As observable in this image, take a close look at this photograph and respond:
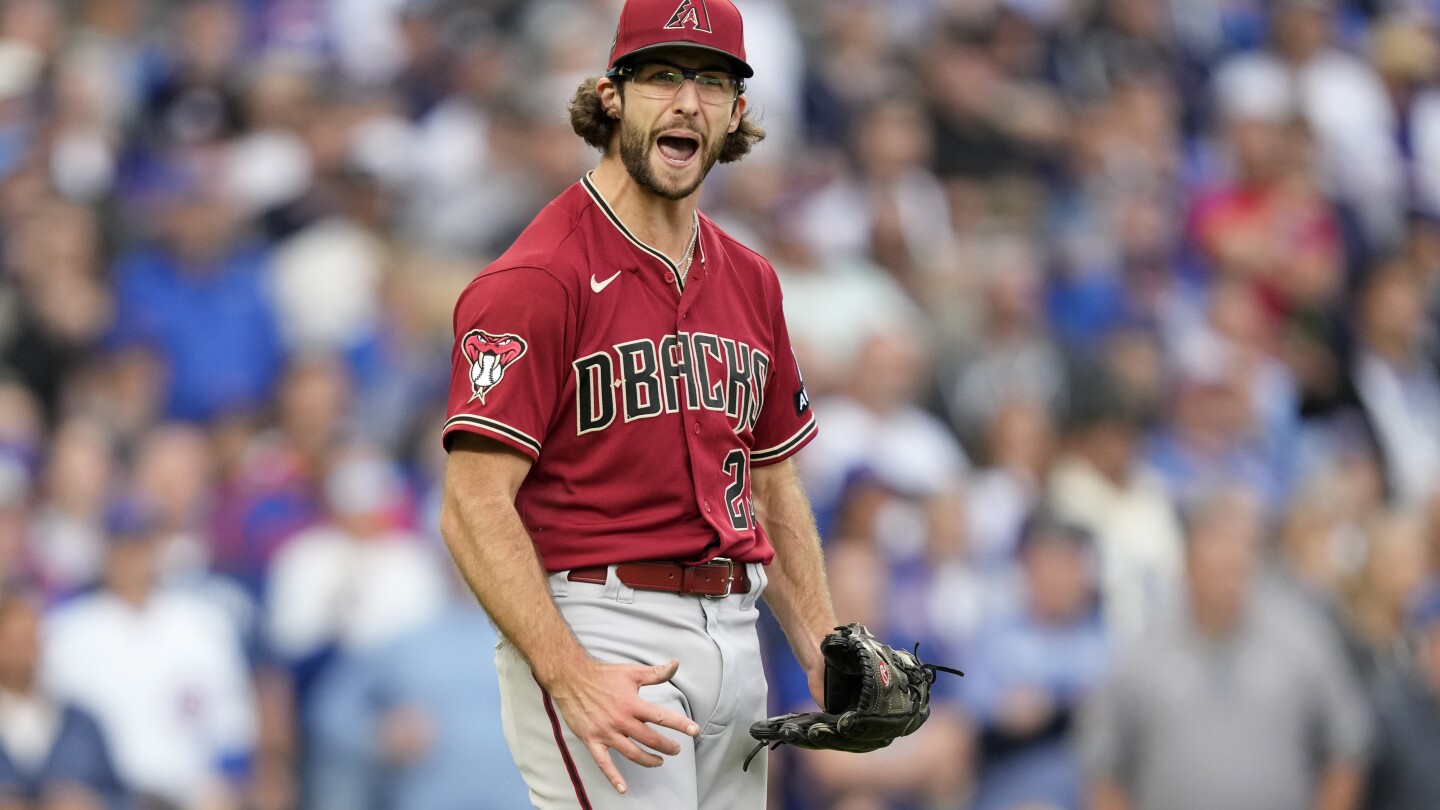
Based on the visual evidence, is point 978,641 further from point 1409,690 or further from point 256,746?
point 256,746

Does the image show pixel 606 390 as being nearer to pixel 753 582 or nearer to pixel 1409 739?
pixel 753 582

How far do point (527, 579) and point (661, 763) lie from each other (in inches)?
16.7

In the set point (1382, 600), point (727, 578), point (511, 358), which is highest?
point (511, 358)

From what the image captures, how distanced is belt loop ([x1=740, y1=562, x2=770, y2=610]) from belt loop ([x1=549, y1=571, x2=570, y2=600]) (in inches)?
15.7

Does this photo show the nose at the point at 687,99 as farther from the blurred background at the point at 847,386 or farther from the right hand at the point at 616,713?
the blurred background at the point at 847,386

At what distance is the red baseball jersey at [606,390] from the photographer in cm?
352

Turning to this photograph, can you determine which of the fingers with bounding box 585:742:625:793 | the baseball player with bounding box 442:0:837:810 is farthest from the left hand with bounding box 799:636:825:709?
the fingers with bounding box 585:742:625:793

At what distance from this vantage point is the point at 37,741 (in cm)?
707

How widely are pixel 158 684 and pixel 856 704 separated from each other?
455 cm

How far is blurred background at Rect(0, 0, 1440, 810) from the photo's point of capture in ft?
24.5

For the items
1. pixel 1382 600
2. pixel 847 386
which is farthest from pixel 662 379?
pixel 1382 600

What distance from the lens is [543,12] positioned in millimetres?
10828

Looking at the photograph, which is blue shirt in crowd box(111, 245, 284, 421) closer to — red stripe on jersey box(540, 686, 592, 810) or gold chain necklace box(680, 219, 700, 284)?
gold chain necklace box(680, 219, 700, 284)

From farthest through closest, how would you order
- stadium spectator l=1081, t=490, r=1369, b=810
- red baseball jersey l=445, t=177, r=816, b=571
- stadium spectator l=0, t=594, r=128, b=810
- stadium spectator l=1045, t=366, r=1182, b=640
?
1. stadium spectator l=1045, t=366, r=1182, b=640
2. stadium spectator l=1081, t=490, r=1369, b=810
3. stadium spectator l=0, t=594, r=128, b=810
4. red baseball jersey l=445, t=177, r=816, b=571
